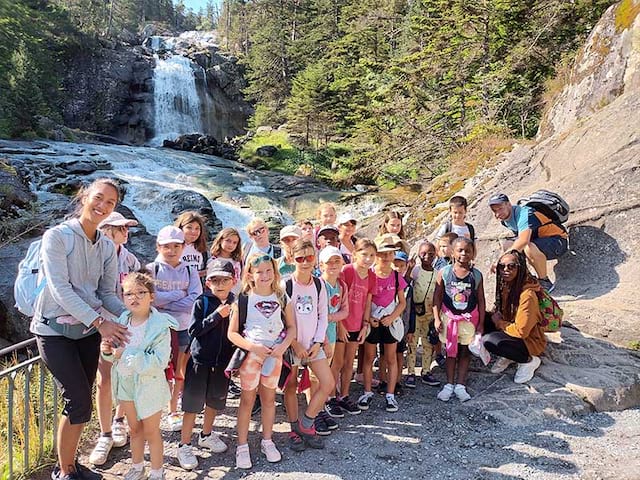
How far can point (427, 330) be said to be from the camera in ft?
16.7

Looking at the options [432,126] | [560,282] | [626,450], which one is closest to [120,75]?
[432,126]

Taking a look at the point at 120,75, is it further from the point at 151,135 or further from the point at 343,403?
the point at 343,403

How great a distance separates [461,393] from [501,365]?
0.67 metres

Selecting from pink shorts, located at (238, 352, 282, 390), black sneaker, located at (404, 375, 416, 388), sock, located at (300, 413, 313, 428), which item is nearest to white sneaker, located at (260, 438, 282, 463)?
sock, located at (300, 413, 313, 428)

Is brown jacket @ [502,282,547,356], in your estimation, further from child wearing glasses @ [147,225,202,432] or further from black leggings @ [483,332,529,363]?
child wearing glasses @ [147,225,202,432]

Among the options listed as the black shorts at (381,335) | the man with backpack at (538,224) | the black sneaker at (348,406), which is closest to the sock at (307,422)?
the black sneaker at (348,406)

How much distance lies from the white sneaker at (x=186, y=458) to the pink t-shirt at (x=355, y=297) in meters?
1.64

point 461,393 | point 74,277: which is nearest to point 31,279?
point 74,277

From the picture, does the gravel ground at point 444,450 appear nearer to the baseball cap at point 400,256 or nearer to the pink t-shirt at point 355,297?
the pink t-shirt at point 355,297

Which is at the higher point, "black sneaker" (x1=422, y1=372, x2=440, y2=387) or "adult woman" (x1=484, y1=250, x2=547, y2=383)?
"adult woman" (x1=484, y1=250, x2=547, y2=383)

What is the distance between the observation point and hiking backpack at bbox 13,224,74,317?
304cm

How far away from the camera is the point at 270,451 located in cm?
363

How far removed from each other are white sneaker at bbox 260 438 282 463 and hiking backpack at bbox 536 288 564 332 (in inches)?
110

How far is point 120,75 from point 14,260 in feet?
101
